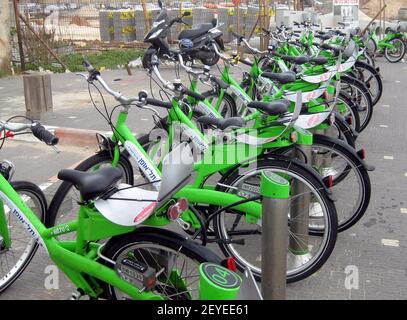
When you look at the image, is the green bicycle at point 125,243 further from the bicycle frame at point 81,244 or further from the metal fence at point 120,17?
the metal fence at point 120,17

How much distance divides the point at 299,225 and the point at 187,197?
0.85m

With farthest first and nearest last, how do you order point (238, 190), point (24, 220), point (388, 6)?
point (388, 6) < point (238, 190) < point (24, 220)

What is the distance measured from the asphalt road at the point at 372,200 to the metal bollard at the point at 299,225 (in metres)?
0.16

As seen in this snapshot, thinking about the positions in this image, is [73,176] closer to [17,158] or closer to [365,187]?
[365,187]

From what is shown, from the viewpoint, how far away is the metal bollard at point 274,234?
2.39 metres

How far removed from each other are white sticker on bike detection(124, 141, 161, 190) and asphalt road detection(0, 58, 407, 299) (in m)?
0.89

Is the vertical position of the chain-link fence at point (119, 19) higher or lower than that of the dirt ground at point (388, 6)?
lower

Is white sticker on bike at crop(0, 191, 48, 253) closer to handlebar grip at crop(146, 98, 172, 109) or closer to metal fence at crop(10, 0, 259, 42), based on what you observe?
handlebar grip at crop(146, 98, 172, 109)

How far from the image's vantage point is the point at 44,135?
Result: 282 cm

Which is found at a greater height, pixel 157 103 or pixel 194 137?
pixel 157 103

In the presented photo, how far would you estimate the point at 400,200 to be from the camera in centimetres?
475

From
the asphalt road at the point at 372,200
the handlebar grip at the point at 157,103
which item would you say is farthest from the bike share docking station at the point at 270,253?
the handlebar grip at the point at 157,103

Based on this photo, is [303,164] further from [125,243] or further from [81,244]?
[81,244]

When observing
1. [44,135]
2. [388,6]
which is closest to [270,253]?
[44,135]
